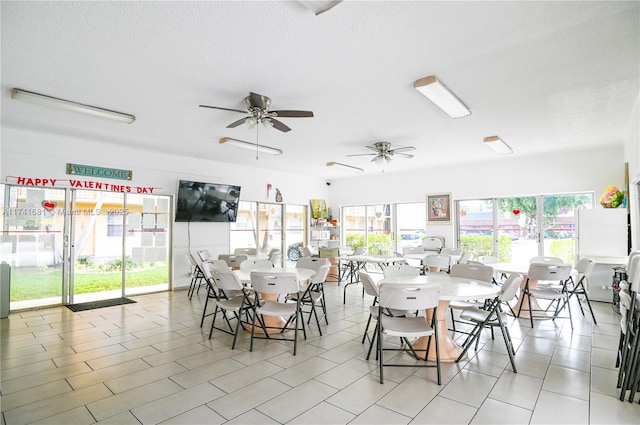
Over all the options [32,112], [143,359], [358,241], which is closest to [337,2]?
[143,359]

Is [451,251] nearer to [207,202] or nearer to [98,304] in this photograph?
[207,202]

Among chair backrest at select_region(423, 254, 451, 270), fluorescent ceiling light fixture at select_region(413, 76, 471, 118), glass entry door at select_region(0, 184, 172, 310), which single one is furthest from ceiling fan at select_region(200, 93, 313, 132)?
glass entry door at select_region(0, 184, 172, 310)

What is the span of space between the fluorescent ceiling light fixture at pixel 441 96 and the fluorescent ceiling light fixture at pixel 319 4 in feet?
5.13

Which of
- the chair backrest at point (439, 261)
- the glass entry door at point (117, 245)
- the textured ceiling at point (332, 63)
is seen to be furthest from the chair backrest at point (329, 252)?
the textured ceiling at point (332, 63)

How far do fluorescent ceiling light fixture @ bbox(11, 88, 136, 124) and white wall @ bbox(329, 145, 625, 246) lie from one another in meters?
5.52

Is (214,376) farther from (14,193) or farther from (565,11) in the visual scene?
(14,193)

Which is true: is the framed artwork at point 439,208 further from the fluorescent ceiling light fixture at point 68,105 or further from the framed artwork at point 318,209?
the fluorescent ceiling light fixture at point 68,105

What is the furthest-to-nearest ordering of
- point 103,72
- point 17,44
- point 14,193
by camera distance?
point 14,193, point 103,72, point 17,44

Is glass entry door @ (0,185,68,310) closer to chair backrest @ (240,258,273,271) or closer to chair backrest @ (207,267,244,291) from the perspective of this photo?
chair backrest @ (240,258,273,271)

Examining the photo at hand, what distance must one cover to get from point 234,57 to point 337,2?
1.21 metres

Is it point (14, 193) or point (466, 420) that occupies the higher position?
point (14, 193)

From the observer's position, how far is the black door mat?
18.5 ft

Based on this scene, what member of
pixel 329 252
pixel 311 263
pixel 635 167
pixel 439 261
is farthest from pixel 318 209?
pixel 635 167

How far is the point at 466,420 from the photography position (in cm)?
238
